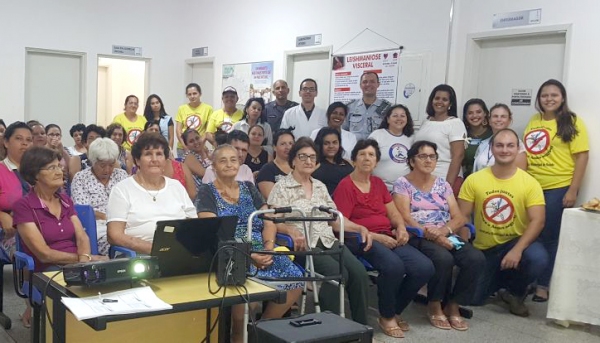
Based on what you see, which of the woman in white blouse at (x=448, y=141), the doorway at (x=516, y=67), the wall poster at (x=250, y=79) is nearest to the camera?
the woman in white blouse at (x=448, y=141)

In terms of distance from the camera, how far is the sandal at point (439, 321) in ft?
12.6

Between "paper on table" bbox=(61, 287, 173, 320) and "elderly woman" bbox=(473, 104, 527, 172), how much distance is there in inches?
124

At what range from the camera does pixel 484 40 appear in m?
5.27

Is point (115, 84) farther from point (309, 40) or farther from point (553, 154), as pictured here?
point (553, 154)

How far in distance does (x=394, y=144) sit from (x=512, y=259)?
1280mm

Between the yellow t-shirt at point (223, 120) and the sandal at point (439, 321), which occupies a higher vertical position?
the yellow t-shirt at point (223, 120)

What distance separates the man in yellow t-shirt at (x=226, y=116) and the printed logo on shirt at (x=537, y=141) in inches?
122

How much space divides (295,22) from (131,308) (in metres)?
5.81

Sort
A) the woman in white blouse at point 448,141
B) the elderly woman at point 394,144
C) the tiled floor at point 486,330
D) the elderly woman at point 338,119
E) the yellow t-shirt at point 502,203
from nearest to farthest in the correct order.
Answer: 1. the tiled floor at point 486,330
2. the yellow t-shirt at point 502,203
3. the elderly woman at point 394,144
4. the woman in white blouse at point 448,141
5. the elderly woman at point 338,119

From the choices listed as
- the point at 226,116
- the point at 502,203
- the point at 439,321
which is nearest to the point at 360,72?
the point at 226,116

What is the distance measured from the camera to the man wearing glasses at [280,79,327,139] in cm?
573

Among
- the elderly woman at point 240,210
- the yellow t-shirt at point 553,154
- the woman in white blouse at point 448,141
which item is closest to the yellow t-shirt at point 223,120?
the woman in white blouse at point 448,141

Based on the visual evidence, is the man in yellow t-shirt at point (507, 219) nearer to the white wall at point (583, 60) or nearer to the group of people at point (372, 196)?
the group of people at point (372, 196)

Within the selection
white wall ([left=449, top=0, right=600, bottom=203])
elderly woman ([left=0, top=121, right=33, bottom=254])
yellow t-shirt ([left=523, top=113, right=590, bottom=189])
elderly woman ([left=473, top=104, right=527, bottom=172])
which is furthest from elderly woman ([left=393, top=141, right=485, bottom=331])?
elderly woman ([left=0, top=121, right=33, bottom=254])
